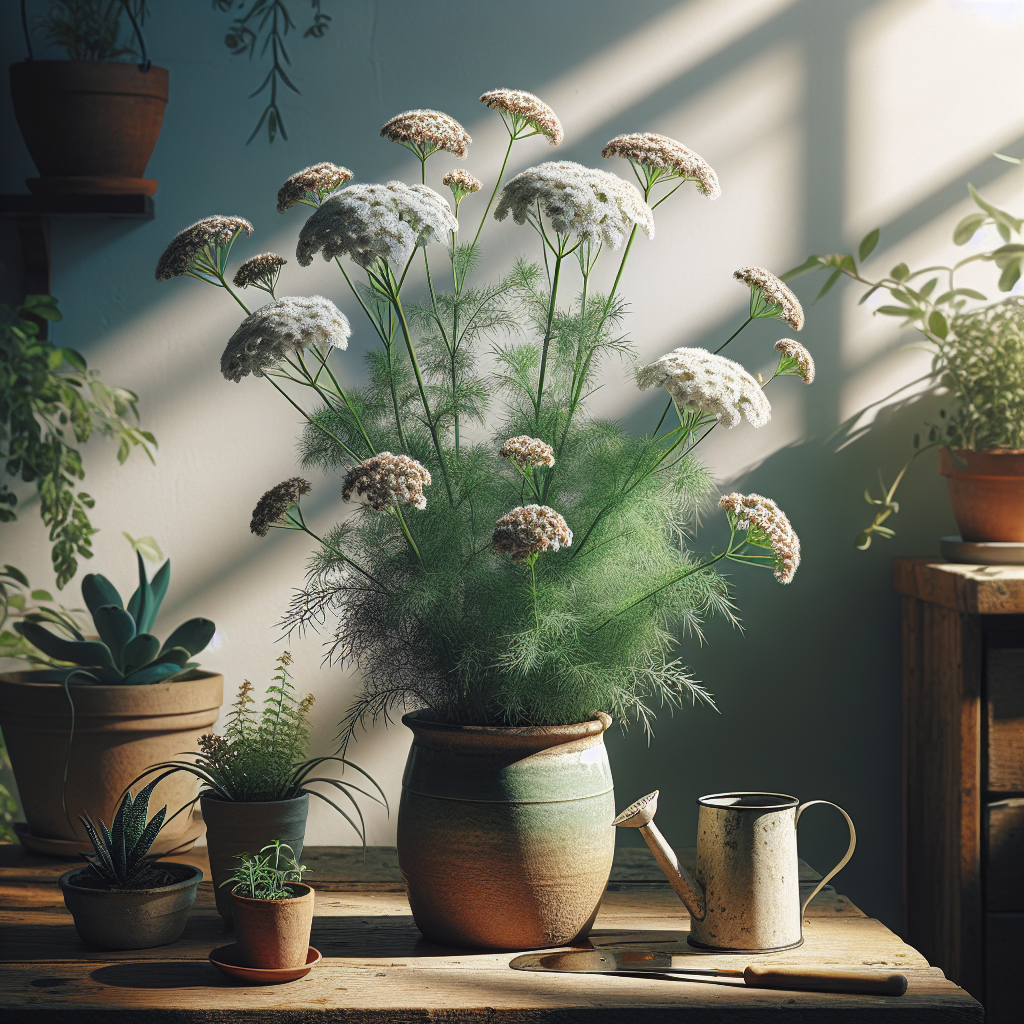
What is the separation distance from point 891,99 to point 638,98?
40 centimetres

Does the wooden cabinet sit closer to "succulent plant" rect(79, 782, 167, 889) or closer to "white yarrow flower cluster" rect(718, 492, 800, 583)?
"white yarrow flower cluster" rect(718, 492, 800, 583)

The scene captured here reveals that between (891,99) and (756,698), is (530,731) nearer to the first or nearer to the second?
(756,698)

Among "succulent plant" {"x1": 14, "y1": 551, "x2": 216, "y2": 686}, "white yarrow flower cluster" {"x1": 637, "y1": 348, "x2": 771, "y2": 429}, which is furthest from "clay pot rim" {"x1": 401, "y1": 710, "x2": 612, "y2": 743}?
"succulent plant" {"x1": 14, "y1": 551, "x2": 216, "y2": 686}

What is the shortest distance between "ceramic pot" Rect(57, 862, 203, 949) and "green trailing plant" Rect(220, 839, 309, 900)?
6 centimetres

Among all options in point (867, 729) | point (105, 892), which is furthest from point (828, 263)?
point (105, 892)

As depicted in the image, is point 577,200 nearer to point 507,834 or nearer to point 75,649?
point 507,834

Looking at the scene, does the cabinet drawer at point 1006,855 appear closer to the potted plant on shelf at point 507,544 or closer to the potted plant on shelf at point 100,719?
the potted plant on shelf at point 507,544

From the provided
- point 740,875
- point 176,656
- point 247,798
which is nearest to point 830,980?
point 740,875

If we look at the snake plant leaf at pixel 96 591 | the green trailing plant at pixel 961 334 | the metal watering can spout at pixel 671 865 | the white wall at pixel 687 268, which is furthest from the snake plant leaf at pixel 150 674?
the green trailing plant at pixel 961 334

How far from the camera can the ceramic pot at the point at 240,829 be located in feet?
4.01

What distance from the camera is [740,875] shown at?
1.15 m

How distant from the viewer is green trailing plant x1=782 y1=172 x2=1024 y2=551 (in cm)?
155

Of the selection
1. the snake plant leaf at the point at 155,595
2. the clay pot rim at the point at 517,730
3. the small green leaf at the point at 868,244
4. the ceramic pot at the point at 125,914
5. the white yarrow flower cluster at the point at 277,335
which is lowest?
the ceramic pot at the point at 125,914

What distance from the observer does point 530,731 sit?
1137mm
